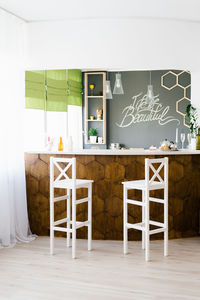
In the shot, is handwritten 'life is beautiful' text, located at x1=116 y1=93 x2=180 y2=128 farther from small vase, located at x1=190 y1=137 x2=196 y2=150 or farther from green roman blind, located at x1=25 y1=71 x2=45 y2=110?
small vase, located at x1=190 y1=137 x2=196 y2=150

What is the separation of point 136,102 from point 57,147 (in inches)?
135

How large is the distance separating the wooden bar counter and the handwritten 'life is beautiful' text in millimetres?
3254

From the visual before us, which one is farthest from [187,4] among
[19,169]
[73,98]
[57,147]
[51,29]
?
[73,98]

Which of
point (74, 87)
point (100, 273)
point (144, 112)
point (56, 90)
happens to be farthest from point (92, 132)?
point (100, 273)

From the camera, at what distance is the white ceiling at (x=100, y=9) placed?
4.35 metres

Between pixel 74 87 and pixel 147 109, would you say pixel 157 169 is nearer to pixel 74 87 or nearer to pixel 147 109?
pixel 74 87

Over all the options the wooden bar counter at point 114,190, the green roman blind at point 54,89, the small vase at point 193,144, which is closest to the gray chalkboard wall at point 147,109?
the green roman blind at point 54,89

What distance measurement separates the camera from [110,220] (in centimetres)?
467

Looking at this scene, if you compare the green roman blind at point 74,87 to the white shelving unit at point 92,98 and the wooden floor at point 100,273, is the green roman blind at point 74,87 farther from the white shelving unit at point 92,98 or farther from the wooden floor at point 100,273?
the wooden floor at point 100,273

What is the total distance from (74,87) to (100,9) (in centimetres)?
311

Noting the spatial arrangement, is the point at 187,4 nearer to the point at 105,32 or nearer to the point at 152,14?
the point at 152,14

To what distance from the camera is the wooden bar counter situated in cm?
461

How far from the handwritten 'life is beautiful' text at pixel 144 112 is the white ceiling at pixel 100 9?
10.1 ft

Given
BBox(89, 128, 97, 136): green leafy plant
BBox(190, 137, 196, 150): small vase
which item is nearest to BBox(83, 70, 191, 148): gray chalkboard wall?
BBox(89, 128, 97, 136): green leafy plant
